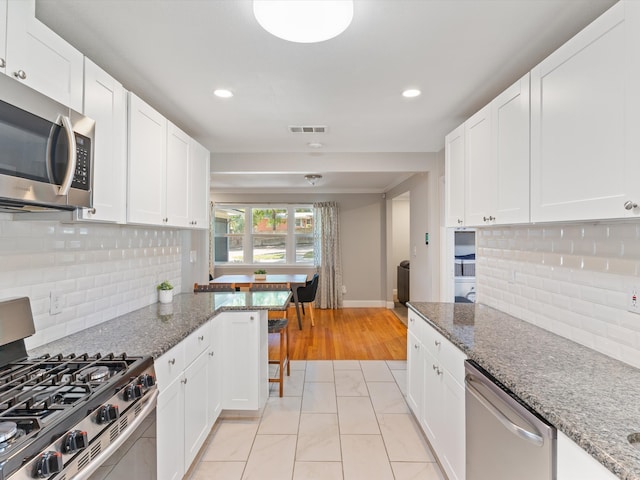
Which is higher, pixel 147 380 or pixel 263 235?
pixel 263 235

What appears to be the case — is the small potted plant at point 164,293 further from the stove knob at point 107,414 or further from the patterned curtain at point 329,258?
the patterned curtain at point 329,258

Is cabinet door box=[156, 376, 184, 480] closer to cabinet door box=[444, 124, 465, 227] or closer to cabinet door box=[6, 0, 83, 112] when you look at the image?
cabinet door box=[6, 0, 83, 112]

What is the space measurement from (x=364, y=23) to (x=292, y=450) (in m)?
2.50

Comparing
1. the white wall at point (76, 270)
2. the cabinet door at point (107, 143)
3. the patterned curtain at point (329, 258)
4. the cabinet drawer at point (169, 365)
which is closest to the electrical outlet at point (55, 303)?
the white wall at point (76, 270)

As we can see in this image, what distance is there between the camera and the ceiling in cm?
153

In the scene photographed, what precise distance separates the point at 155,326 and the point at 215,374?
63 centimetres

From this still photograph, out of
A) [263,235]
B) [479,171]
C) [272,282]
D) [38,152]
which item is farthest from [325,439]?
[263,235]

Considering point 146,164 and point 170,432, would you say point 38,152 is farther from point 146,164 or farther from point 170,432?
point 170,432

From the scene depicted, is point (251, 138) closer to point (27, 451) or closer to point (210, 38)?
point (210, 38)

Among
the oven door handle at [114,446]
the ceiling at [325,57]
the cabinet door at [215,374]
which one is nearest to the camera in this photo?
the oven door handle at [114,446]

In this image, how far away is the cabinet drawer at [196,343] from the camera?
1934 millimetres

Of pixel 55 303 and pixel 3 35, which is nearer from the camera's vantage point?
pixel 3 35

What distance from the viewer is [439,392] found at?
6.50 ft

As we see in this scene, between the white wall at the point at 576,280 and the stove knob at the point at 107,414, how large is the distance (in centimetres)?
197
